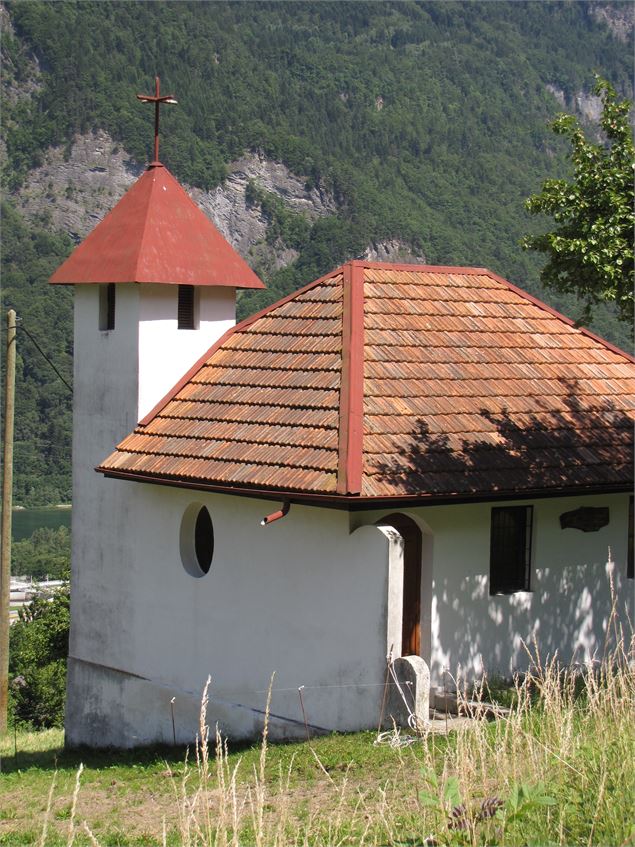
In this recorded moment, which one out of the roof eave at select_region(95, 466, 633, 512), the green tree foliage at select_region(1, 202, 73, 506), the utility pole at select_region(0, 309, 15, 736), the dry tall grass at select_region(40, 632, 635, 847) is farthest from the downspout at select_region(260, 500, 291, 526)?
the green tree foliage at select_region(1, 202, 73, 506)

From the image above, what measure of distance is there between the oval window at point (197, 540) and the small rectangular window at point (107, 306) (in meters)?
3.16

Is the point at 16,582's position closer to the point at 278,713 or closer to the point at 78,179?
the point at 78,179

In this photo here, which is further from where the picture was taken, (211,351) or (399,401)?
(211,351)

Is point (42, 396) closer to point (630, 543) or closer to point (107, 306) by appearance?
point (107, 306)

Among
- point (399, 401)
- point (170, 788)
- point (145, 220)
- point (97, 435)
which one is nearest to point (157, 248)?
point (145, 220)

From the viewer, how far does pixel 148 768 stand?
1341 cm

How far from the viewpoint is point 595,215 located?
42.7 feet

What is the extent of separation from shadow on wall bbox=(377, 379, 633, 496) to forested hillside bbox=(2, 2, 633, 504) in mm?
61174

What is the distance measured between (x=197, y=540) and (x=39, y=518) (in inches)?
1728

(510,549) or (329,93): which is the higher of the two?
(329,93)

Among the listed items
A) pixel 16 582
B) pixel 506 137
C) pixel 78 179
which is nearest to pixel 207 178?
pixel 78 179

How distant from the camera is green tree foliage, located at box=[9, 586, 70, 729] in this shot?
3522 cm

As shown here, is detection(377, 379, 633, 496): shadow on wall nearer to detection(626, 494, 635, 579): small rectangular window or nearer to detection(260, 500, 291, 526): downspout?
detection(626, 494, 635, 579): small rectangular window

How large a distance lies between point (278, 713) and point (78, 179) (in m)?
91.4
